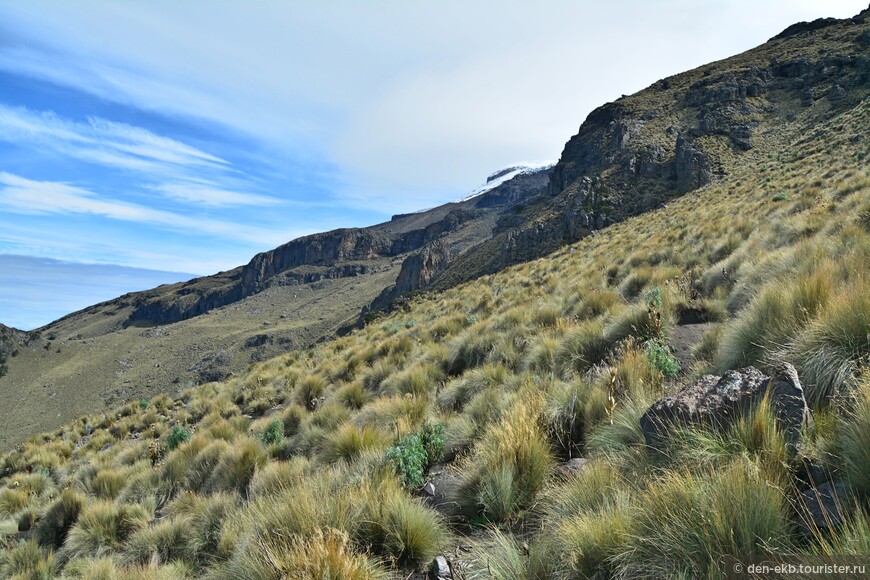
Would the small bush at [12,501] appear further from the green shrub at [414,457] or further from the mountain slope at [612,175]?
the mountain slope at [612,175]

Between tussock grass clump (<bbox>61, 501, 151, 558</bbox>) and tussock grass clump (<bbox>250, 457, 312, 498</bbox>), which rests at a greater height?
tussock grass clump (<bbox>250, 457, 312, 498</bbox>)

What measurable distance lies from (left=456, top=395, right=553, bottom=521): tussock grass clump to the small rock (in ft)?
1.75

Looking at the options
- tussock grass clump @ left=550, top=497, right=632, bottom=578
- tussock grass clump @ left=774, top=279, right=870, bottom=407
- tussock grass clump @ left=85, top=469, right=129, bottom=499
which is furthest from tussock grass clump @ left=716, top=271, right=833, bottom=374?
tussock grass clump @ left=85, top=469, right=129, bottom=499

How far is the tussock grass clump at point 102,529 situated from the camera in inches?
215

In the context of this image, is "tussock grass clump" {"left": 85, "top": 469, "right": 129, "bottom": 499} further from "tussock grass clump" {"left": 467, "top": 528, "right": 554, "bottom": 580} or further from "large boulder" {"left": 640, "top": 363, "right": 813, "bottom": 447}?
"large boulder" {"left": 640, "top": 363, "right": 813, "bottom": 447}

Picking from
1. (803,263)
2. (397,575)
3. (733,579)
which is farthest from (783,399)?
(803,263)

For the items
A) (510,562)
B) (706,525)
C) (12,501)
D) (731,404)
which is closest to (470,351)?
(731,404)

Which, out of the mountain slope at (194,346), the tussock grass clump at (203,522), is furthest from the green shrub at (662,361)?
the mountain slope at (194,346)

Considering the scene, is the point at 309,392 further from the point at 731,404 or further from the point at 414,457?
the point at 731,404

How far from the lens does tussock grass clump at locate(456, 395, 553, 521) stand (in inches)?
130

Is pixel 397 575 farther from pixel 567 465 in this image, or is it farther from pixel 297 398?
pixel 297 398

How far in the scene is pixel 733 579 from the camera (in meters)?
1.76

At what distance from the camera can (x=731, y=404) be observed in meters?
2.79

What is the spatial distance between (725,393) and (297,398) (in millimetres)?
8892
